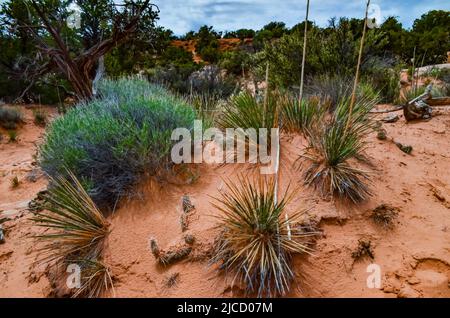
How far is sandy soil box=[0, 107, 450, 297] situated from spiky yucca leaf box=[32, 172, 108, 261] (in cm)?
13

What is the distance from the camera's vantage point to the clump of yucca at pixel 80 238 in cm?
236

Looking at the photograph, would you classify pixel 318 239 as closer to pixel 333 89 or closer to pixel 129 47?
pixel 333 89

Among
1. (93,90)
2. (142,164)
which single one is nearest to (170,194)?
(142,164)

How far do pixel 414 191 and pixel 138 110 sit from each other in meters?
3.13

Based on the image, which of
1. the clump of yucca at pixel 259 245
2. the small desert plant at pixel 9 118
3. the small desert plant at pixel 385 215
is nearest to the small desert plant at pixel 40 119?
the small desert plant at pixel 9 118

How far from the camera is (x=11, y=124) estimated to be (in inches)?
325

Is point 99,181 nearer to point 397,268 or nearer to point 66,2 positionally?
point 397,268

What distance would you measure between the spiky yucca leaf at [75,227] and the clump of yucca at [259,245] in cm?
111

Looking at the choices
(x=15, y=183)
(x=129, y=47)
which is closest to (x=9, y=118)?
(x=129, y=47)

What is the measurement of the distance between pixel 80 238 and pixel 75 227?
11 cm

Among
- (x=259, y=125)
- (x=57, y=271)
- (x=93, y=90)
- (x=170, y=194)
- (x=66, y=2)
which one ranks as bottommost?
(x=57, y=271)

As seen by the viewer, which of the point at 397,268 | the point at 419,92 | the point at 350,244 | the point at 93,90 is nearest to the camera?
the point at 397,268

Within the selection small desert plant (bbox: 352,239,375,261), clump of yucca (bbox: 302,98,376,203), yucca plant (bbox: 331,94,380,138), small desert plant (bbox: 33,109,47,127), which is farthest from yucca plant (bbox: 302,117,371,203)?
small desert plant (bbox: 33,109,47,127)

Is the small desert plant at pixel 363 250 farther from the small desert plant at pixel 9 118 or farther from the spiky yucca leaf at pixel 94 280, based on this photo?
the small desert plant at pixel 9 118
